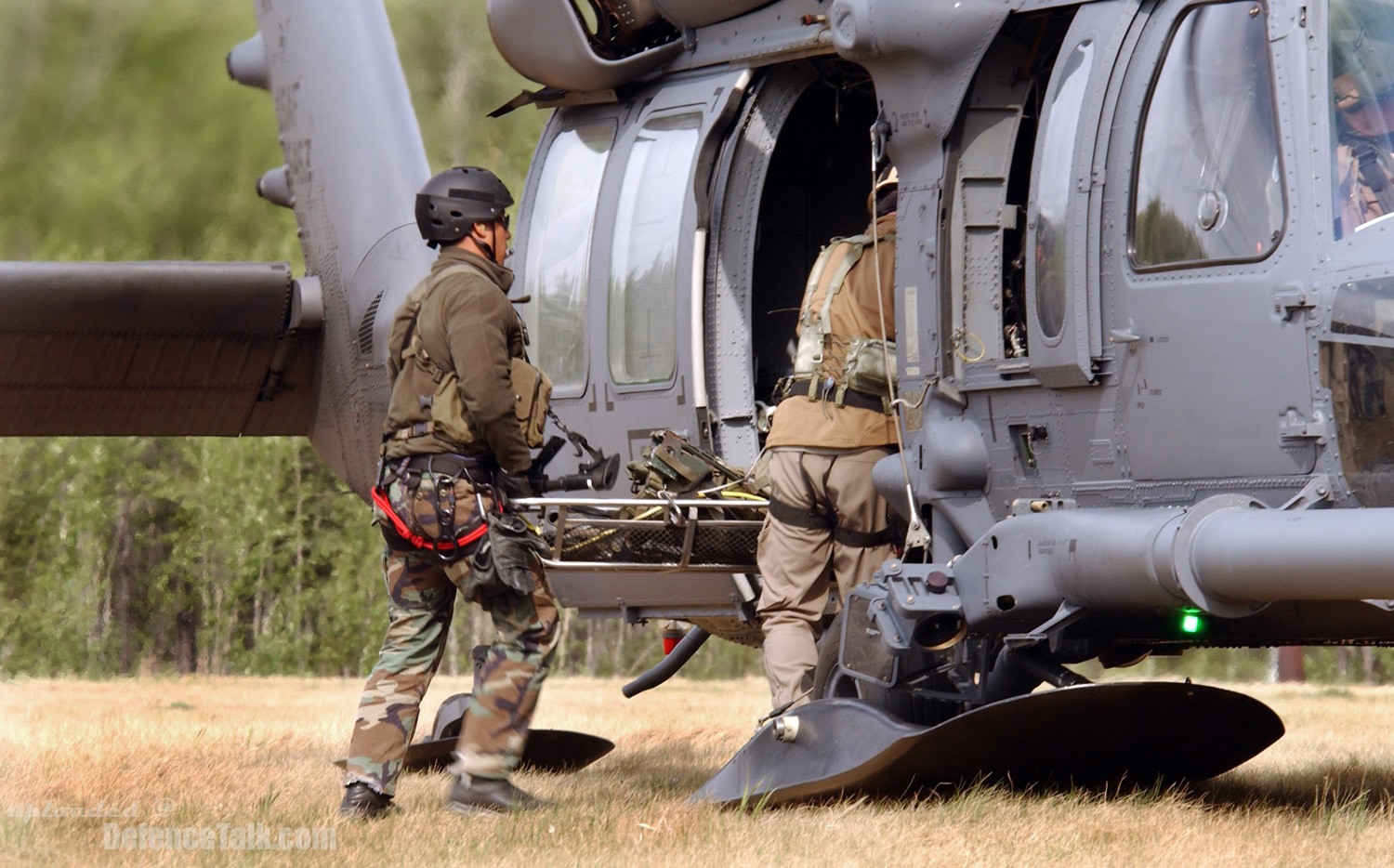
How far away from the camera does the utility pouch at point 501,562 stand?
5.40 meters

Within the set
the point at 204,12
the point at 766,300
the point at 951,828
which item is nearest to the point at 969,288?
the point at 951,828

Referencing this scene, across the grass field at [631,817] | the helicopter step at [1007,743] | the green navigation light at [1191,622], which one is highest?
the green navigation light at [1191,622]

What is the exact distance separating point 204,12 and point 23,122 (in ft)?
9.15

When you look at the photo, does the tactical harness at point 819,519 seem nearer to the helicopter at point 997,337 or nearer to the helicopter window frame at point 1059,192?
the helicopter at point 997,337

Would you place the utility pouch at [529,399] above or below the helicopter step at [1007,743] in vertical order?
above

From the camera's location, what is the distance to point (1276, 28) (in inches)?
198

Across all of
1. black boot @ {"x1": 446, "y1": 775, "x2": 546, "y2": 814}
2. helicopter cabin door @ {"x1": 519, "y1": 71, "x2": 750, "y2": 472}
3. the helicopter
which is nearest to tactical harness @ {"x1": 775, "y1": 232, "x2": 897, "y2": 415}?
the helicopter

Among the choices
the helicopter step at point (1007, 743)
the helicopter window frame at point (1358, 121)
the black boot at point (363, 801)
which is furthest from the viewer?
the black boot at point (363, 801)

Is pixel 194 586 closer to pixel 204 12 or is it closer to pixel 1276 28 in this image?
pixel 204 12

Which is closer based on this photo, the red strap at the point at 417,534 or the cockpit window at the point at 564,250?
the red strap at the point at 417,534

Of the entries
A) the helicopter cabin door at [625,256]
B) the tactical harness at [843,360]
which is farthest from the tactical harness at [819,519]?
the helicopter cabin door at [625,256]

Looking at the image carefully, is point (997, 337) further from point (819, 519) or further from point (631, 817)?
point (631, 817)

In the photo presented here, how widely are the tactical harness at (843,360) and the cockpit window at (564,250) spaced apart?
154 cm

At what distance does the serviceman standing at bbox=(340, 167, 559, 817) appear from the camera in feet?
17.9
